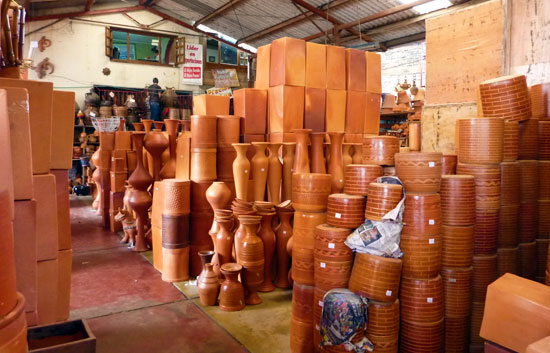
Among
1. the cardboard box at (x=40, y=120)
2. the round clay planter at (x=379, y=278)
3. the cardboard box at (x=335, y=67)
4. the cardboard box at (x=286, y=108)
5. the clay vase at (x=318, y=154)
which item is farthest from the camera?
the cardboard box at (x=335, y=67)

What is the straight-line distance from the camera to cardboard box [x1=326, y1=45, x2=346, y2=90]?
4016 millimetres

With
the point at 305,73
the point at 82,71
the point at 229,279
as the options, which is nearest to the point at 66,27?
the point at 82,71

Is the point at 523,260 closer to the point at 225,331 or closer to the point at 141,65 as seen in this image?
the point at 225,331

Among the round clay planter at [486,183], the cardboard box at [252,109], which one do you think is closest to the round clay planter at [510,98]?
the round clay planter at [486,183]

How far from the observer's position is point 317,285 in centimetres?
213

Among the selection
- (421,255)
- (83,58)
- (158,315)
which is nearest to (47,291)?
(158,315)

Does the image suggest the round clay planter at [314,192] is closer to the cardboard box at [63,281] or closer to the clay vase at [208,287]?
the clay vase at [208,287]

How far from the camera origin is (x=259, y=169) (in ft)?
11.4

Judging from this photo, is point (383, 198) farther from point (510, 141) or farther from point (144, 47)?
point (144, 47)

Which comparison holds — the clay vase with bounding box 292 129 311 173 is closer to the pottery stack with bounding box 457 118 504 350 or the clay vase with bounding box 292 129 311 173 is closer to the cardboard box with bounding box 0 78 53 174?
the pottery stack with bounding box 457 118 504 350

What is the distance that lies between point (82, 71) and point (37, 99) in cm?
1092

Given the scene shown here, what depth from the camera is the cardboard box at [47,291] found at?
5.96 feet

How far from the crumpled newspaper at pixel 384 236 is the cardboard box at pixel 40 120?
1465mm

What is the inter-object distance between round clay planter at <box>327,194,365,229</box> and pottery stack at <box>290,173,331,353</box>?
0.19 metres
